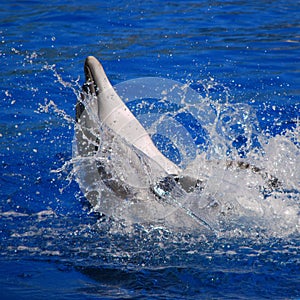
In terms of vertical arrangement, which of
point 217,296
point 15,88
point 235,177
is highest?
point 15,88

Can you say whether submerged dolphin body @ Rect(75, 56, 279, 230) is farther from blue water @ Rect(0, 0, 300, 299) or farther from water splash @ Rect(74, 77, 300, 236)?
blue water @ Rect(0, 0, 300, 299)

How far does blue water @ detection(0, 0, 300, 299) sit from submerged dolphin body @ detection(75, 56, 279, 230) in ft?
0.56

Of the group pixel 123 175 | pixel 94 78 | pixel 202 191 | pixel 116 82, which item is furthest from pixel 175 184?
pixel 116 82

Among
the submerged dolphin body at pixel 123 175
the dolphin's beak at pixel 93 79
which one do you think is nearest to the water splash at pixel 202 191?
the submerged dolphin body at pixel 123 175

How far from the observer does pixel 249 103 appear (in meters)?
7.60

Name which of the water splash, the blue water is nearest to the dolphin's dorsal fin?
the water splash

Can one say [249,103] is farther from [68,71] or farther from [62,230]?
[62,230]

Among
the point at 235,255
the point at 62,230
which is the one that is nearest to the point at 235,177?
the point at 235,255

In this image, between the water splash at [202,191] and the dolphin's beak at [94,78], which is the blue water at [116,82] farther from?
the dolphin's beak at [94,78]

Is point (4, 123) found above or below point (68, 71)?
below

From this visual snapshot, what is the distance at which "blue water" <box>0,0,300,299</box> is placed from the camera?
390 cm

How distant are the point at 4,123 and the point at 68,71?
176 centimetres

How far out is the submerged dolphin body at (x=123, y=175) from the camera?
457 centimetres

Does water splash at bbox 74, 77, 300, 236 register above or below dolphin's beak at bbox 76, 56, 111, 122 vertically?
below
